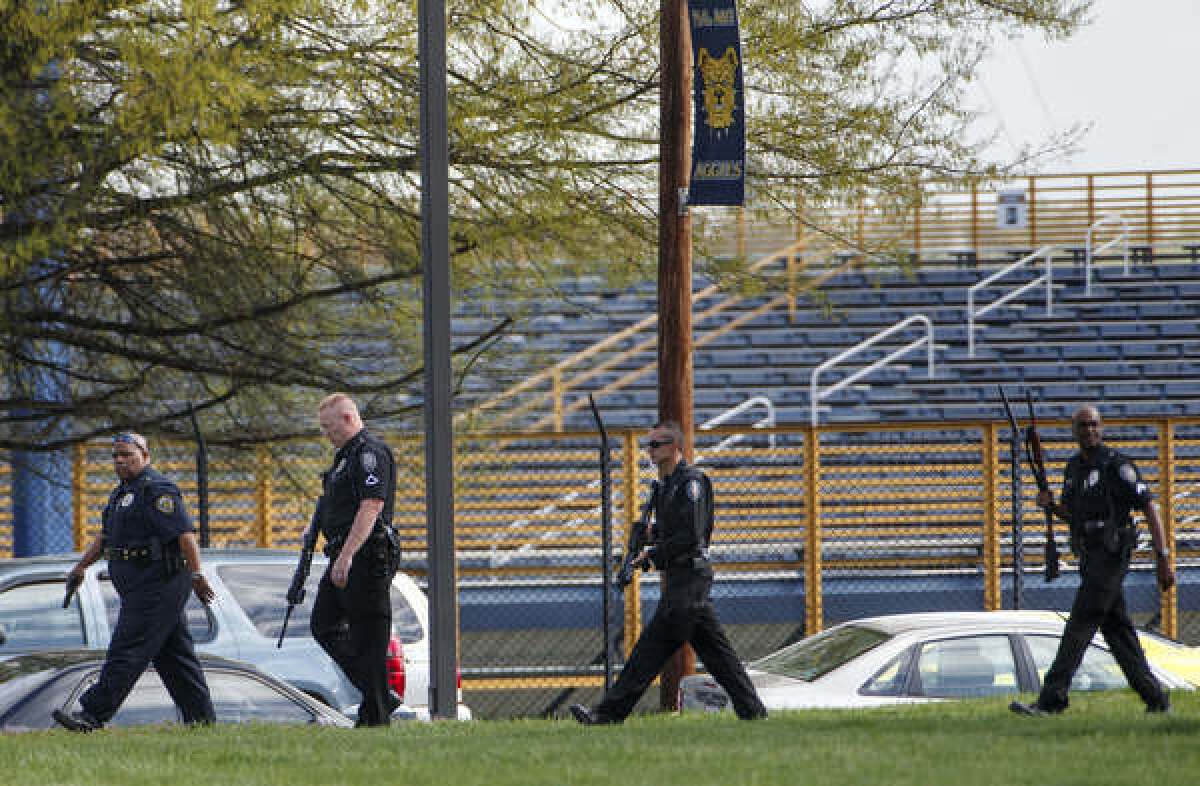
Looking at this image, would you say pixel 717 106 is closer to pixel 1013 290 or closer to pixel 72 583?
pixel 72 583

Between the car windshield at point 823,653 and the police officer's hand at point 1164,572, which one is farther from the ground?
the police officer's hand at point 1164,572

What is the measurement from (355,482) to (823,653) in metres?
3.59

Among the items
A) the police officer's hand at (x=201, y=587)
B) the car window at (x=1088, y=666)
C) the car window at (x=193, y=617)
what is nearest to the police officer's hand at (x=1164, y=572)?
the car window at (x=1088, y=666)

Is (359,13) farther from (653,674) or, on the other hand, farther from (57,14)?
(653,674)

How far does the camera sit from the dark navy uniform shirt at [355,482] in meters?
8.81

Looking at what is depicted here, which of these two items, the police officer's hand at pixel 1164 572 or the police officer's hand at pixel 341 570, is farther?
the police officer's hand at pixel 1164 572

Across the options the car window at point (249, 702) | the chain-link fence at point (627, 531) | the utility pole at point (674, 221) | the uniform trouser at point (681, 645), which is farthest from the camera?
the chain-link fence at point (627, 531)

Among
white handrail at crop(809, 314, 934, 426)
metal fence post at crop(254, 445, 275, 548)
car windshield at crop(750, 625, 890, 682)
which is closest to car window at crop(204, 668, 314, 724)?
car windshield at crop(750, 625, 890, 682)

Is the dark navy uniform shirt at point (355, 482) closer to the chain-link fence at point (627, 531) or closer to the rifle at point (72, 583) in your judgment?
the rifle at point (72, 583)

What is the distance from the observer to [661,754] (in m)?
7.63

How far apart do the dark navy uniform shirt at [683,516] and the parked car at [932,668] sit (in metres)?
1.66

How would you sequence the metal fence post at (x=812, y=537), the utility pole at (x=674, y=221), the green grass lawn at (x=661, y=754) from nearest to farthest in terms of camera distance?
the green grass lawn at (x=661, y=754) < the utility pole at (x=674, y=221) < the metal fence post at (x=812, y=537)

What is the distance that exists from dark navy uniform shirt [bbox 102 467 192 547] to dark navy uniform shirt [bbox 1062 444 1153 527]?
4502 millimetres

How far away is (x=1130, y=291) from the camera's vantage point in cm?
3023
